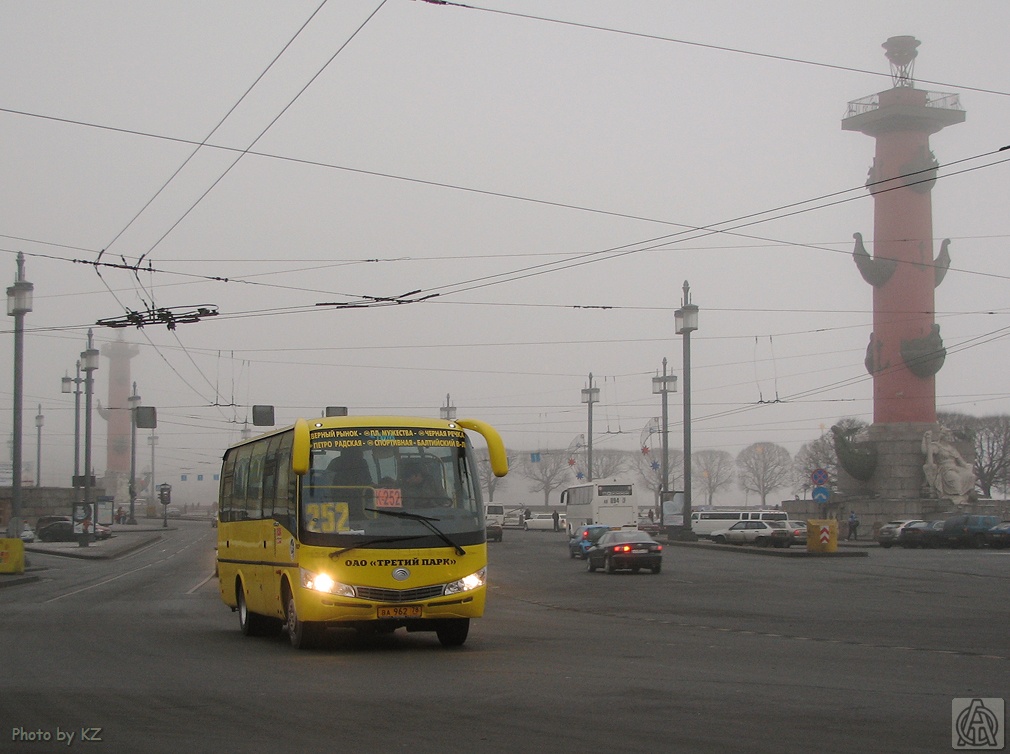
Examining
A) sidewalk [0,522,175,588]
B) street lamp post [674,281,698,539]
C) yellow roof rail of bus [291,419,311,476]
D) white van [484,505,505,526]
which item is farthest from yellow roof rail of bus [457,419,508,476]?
white van [484,505,505,526]

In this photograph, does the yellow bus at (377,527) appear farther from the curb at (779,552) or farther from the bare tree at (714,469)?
the bare tree at (714,469)

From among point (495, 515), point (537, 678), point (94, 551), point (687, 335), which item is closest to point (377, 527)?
point (537, 678)

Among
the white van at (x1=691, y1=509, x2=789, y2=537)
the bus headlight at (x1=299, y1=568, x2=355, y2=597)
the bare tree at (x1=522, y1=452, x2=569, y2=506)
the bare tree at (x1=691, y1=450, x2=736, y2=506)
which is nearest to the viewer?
the bus headlight at (x1=299, y1=568, x2=355, y2=597)

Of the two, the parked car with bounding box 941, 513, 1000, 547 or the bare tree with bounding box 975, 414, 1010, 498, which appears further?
the bare tree with bounding box 975, 414, 1010, 498

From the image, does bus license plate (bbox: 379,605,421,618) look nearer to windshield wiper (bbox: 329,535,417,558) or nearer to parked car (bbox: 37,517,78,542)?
windshield wiper (bbox: 329,535,417,558)

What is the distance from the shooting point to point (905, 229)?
58.8 m

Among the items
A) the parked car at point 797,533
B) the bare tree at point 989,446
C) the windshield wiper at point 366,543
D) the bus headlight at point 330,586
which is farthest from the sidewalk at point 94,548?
the bare tree at point 989,446

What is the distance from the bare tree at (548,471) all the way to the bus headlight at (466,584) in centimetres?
11820

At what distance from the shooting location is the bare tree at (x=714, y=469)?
139 m

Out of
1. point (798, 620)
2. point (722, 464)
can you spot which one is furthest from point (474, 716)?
point (722, 464)

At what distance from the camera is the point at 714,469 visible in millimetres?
139625

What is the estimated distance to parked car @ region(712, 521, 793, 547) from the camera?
52250mm

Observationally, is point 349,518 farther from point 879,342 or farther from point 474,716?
point 879,342

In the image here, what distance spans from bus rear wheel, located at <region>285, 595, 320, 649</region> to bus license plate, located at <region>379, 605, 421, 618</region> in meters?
0.93
